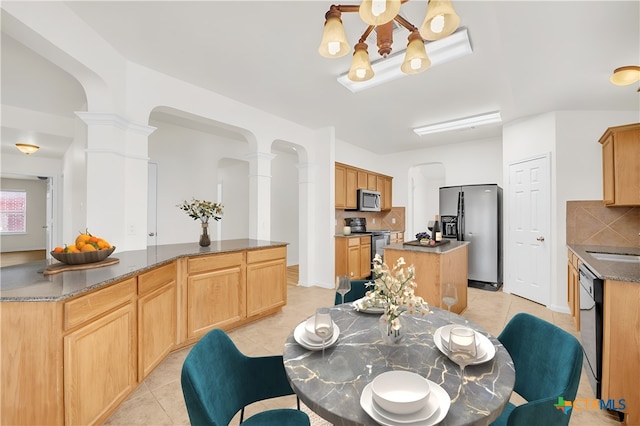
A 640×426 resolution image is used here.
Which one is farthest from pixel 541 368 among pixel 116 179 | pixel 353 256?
pixel 353 256

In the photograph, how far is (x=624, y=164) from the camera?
2.74 meters

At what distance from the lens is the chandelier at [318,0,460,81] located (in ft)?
3.96

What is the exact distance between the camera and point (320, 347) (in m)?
1.13

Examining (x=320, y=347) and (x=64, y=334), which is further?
(x=64, y=334)

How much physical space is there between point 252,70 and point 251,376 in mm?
2780

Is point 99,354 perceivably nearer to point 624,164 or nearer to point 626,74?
point 626,74

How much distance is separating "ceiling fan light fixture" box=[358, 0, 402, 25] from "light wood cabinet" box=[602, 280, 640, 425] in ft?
6.91

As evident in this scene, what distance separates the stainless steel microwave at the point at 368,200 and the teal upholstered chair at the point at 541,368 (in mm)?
4225

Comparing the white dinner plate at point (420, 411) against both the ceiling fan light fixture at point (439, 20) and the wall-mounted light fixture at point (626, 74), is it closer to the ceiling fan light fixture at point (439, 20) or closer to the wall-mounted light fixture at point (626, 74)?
the ceiling fan light fixture at point (439, 20)

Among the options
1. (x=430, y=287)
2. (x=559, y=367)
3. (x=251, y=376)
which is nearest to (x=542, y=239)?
(x=430, y=287)

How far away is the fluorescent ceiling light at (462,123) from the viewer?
405cm

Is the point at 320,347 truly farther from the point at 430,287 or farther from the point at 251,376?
the point at 430,287

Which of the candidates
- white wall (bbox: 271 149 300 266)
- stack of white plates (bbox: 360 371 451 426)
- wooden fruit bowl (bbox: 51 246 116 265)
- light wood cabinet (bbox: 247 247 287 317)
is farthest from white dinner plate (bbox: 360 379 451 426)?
white wall (bbox: 271 149 300 266)

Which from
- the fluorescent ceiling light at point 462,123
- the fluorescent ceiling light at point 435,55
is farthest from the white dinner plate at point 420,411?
the fluorescent ceiling light at point 462,123
